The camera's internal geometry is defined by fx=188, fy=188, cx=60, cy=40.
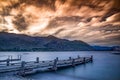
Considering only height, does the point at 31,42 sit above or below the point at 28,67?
above

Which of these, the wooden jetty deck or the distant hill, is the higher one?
the distant hill

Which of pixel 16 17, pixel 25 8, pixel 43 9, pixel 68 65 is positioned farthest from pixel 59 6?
pixel 68 65

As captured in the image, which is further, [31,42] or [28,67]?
[31,42]

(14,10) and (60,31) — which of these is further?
(60,31)

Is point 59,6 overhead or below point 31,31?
overhead

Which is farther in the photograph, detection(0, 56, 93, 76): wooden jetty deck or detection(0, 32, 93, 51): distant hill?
detection(0, 32, 93, 51): distant hill

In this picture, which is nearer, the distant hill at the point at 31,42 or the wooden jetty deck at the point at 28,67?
the wooden jetty deck at the point at 28,67

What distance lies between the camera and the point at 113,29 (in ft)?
22.3

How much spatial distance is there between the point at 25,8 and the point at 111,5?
2.60m

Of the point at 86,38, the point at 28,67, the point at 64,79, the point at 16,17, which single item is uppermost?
the point at 16,17

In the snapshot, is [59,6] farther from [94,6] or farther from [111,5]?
[111,5]

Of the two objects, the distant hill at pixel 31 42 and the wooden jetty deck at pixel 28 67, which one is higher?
the distant hill at pixel 31 42

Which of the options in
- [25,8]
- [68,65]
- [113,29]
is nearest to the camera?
[25,8]

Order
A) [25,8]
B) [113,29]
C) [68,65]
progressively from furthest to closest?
[68,65] → [113,29] → [25,8]
